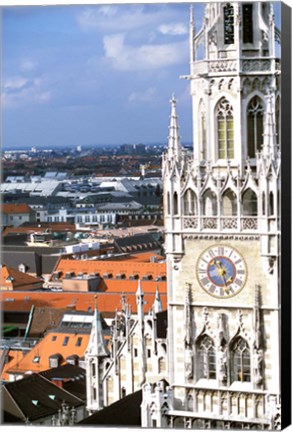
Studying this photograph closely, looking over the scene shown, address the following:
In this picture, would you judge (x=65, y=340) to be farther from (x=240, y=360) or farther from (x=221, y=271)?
(x=221, y=271)

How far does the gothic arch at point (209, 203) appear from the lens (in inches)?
610

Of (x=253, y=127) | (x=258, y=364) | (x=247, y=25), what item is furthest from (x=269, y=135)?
(x=258, y=364)

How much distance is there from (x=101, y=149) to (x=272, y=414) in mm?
5286

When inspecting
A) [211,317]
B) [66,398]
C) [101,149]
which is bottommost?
[66,398]

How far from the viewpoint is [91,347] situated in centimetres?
1805

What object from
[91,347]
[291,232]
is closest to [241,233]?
[291,232]

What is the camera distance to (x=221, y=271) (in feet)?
50.9

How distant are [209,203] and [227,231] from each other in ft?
1.15

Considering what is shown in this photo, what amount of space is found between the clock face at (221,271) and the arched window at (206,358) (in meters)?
0.53

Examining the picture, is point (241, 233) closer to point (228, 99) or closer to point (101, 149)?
point (228, 99)

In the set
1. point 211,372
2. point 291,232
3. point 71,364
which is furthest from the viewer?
point 71,364

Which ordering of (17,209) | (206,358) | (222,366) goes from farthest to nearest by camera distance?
(17,209) → (206,358) → (222,366)

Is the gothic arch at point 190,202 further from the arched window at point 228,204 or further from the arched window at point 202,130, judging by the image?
the arched window at point 202,130

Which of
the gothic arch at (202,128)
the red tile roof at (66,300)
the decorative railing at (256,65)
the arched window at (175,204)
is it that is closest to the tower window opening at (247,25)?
the decorative railing at (256,65)
